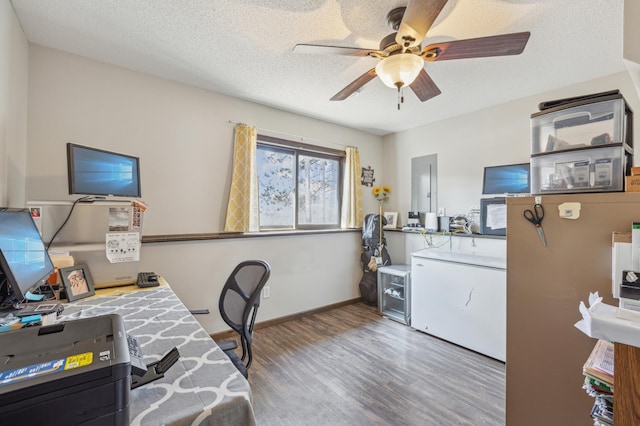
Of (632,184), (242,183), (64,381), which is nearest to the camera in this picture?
(64,381)

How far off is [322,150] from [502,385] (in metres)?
2.98

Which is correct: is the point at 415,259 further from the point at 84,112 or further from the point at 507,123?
the point at 84,112

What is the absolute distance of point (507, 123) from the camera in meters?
2.97

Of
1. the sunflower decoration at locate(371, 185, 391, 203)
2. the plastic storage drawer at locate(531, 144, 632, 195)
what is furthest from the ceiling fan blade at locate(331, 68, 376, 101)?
the sunflower decoration at locate(371, 185, 391, 203)

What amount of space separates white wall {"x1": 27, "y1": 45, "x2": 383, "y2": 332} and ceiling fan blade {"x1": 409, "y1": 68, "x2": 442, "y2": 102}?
1.67m

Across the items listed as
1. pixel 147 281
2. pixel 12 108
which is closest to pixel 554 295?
pixel 147 281

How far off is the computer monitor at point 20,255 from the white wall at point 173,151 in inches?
39.6

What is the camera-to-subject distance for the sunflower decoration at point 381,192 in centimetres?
414

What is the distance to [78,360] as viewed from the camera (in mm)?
549

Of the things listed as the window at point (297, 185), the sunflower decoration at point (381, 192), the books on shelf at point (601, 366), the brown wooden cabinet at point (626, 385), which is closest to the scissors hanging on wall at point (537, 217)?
the books on shelf at point (601, 366)

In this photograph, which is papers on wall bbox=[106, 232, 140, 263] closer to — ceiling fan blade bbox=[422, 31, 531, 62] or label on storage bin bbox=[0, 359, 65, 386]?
label on storage bin bbox=[0, 359, 65, 386]

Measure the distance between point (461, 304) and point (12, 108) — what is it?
3.74 metres

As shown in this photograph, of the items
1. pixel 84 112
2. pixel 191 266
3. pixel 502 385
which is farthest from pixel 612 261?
pixel 84 112

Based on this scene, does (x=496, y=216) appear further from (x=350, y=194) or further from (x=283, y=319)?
(x=283, y=319)
